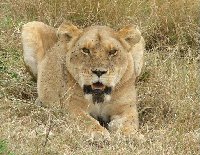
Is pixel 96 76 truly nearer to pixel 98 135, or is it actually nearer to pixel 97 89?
pixel 97 89

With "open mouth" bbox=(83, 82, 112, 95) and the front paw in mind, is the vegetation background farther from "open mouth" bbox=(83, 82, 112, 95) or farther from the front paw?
"open mouth" bbox=(83, 82, 112, 95)

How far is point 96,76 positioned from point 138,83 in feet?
4.05

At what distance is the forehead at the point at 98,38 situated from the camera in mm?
5684

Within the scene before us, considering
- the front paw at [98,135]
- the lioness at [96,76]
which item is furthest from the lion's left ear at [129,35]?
the front paw at [98,135]

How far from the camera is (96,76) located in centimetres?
548

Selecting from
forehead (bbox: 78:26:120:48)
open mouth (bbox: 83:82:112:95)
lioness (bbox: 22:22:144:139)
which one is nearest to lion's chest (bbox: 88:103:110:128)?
lioness (bbox: 22:22:144:139)

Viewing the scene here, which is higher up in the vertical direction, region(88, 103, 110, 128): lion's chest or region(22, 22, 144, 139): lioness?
region(22, 22, 144, 139): lioness

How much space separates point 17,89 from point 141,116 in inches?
45.1

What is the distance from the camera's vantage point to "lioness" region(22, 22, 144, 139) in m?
5.55

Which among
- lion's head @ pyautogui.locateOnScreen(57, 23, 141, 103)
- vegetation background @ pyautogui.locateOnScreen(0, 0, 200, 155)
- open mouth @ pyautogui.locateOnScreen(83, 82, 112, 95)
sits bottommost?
vegetation background @ pyautogui.locateOnScreen(0, 0, 200, 155)

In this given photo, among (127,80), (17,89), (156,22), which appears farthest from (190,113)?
(156,22)

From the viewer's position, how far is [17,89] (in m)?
6.46

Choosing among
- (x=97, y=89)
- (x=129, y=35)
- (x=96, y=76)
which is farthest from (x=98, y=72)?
(x=129, y=35)

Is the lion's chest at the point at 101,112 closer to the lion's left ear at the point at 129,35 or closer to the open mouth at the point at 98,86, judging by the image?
the open mouth at the point at 98,86
